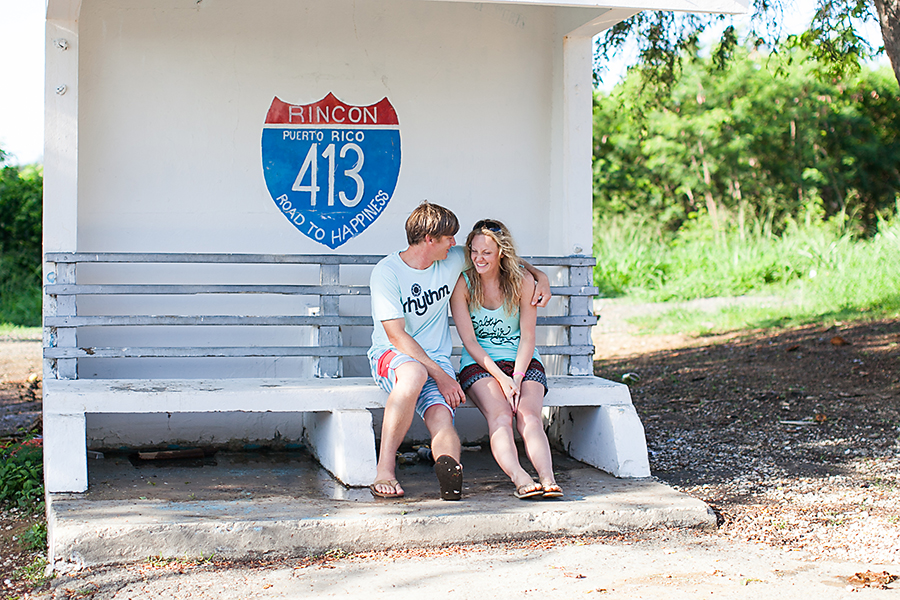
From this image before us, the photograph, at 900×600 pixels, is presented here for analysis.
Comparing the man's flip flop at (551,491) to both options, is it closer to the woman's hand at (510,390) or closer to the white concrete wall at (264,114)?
the woman's hand at (510,390)

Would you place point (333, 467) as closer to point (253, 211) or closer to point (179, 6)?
point (253, 211)

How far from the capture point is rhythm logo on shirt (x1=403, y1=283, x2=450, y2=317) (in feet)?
15.6

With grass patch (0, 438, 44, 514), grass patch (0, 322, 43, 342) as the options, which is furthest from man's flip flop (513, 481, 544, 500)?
grass patch (0, 322, 43, 342)

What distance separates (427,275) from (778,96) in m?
20.0

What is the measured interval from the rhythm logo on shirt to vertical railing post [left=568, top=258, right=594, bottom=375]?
1.10 metres

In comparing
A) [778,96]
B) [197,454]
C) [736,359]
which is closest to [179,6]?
[197,454]

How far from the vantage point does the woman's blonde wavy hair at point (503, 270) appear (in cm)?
487

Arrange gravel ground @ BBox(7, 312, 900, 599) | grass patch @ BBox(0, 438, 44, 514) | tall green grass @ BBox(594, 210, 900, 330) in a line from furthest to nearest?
1. tall green grass @ BBox(594, 210, 900, 330)
2. grass patch @ BBox(0, 438, 44, 514)
3. gravel ground @ BBox(7, 312, 900, 599)

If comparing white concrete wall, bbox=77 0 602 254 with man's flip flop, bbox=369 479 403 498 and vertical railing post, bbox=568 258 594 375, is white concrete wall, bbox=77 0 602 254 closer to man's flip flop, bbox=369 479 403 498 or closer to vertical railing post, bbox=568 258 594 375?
vertical railing post, bbox=568 258 594 375

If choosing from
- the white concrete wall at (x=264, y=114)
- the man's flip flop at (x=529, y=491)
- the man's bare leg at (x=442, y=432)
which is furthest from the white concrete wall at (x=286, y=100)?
the man's flip flop at (x=529, y=491)

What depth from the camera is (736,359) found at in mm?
10070

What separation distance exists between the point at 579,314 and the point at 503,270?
0.88 metres

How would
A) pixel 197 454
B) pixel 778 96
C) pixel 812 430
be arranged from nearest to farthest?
pixel 197 454 < pixel 812 430 < pixel 778 96

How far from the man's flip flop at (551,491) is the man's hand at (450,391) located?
62 centimetres
